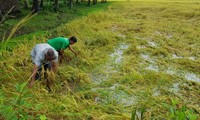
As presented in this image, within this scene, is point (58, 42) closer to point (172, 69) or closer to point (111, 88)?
point (111, 88)

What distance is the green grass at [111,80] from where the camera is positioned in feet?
13.1

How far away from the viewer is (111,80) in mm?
5832

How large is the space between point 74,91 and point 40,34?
392cm

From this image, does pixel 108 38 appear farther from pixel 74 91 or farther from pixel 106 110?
pixel 106 110

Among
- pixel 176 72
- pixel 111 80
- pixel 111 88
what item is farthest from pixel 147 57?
pixel 111 88

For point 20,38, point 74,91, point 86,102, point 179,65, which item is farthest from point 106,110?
point 20,38

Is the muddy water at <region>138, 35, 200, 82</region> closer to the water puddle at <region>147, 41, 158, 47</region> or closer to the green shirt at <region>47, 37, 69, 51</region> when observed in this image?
the water puddle at <region>147, 41, 158, 47</region>

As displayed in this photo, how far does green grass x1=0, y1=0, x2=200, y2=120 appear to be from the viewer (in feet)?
13.1

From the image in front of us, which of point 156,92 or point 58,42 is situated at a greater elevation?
point 58,42

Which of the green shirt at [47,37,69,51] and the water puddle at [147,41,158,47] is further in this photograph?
the water puddle at [147,41,158,47]

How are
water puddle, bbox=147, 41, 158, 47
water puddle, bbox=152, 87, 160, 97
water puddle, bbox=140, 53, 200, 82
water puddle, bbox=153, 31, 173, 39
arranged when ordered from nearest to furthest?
water puddle, bbox=152, 87, 160, 97 → water puddle, bbox=140, 53, 200, 82 → water puddle, bbox=147, 41, 158, 47 → water puddle, bbox=153, 31, 173, 39

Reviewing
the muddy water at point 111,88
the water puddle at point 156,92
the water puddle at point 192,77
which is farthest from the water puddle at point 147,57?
the water puddle at point 156,92

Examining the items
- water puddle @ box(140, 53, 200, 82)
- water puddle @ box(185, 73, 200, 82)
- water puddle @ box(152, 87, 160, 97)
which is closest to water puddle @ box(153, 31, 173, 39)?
water puddle @ box(140, 53, 200, 82)

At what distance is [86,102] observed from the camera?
461 cm
